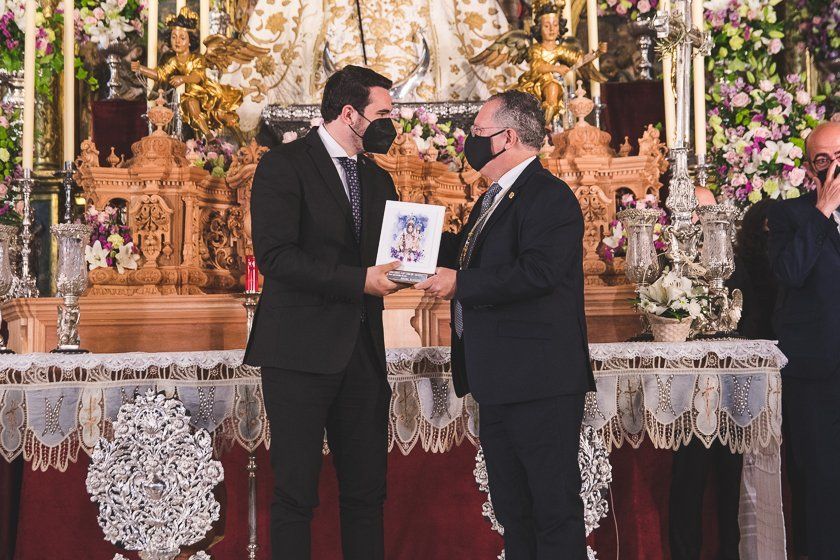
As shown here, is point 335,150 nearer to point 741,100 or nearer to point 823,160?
point 823,160

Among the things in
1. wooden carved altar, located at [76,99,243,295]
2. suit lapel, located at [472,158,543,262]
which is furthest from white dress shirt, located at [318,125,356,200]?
wooden carved altar, located at [76,99,243,295]

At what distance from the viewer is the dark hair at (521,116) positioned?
3.13 meters

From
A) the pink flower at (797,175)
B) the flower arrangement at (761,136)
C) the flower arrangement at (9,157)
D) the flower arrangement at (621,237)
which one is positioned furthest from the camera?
the flower arrangement at (9,157)

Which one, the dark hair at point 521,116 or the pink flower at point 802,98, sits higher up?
the pink flower at point 802,98

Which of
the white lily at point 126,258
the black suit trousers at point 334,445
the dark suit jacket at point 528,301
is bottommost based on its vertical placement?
the black suit trousers at point 334,445

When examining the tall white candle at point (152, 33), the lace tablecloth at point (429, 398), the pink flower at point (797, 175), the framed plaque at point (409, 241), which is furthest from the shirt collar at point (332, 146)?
the pink flower at point (797, 175)

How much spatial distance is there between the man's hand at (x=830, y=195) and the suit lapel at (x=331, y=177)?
1860 millimetres

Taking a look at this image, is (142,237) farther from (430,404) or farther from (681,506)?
(681,506)

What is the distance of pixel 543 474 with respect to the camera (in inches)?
115

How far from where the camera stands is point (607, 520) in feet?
12.7

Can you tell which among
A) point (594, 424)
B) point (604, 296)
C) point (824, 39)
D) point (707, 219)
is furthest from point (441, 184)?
point (824, 39)

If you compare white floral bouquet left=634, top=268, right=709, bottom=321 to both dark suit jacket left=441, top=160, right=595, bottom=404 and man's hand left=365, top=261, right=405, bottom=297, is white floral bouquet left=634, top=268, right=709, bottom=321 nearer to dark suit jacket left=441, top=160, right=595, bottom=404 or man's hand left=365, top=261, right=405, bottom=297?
dark suit jacket left=441, top=160, right=595, bottom=404

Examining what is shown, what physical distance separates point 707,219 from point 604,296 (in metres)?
0.58

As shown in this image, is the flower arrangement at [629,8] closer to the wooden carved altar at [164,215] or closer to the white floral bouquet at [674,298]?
the white floral bouquet at [674,298]
